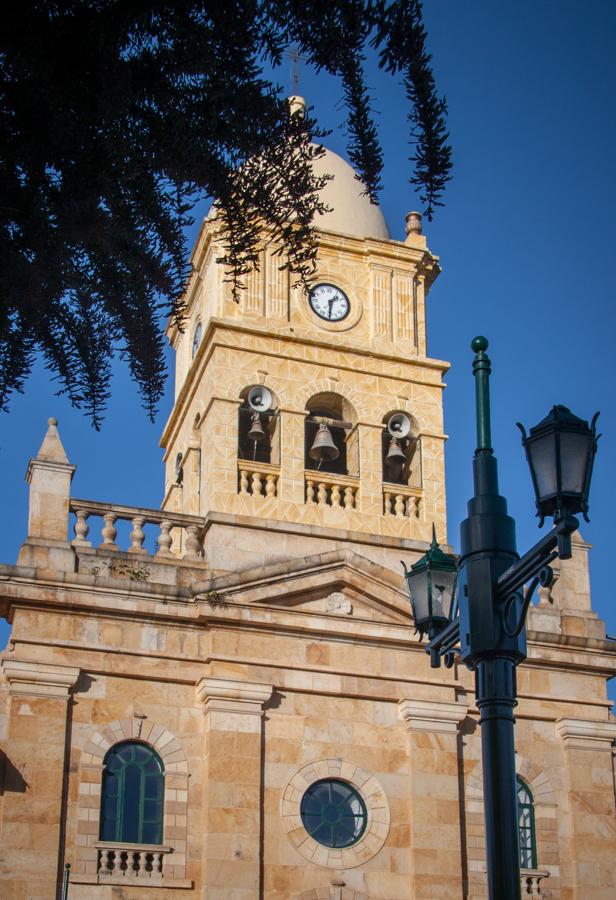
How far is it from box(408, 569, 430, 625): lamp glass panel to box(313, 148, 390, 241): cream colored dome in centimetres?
1481

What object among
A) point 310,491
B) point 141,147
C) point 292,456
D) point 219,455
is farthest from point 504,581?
point 292,456

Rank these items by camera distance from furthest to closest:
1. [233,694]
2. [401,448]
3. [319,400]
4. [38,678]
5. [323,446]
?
[401,448] < [319,400] < [323,446] < [233,694] < [38,678]

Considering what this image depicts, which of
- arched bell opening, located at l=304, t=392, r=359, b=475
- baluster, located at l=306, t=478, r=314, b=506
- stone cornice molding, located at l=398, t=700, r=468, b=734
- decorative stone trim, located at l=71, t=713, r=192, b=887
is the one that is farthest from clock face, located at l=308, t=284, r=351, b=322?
decorative stone trim, located at l=71, t=713, r=192, b=887

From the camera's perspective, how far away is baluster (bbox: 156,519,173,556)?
21250 mm

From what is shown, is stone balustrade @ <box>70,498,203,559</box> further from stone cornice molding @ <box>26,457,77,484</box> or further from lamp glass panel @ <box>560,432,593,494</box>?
lamp glass panel @ <box>560,432,593,494</box>

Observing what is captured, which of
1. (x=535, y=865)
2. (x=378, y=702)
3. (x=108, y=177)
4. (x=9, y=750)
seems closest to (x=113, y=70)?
(x=108, y=177)

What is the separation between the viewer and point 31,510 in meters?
20.5

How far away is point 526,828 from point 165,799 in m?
5.65

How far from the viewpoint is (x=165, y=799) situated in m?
19.1

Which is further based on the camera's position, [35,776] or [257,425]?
[257,425]

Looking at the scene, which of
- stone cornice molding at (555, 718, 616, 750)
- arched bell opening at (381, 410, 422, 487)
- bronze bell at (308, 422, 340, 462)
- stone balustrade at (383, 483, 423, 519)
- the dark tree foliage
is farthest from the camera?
arched bell opening at (381, 410, 422, 487)

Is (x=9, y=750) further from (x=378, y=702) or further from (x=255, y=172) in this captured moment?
(x=255, y=172)

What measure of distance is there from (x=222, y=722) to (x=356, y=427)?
21.2 feet

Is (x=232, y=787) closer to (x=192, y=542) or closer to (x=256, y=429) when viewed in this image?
(x=192, y=542)
